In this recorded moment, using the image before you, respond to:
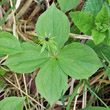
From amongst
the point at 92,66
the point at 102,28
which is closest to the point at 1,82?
the point at 92,66

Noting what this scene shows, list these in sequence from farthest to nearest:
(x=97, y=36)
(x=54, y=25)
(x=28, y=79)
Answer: (x=28, y=79)
(x=54, y=25)
(x=97, y=36)

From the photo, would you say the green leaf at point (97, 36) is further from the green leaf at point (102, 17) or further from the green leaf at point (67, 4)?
the green leaf at point (67, 4)

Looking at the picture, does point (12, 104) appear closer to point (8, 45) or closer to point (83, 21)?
point (8, 45)

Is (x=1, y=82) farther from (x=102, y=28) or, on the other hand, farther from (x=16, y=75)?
(x=102, y=28)

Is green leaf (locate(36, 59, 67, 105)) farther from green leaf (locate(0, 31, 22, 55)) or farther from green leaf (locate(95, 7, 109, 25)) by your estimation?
green leaf (locate(95, 7, 109, 25))

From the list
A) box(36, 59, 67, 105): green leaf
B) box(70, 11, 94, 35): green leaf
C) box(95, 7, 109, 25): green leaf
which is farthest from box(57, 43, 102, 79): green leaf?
box(95, 7, 109, 25): green leaf

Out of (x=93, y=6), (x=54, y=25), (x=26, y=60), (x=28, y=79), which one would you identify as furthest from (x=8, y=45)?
(x=93, y=6)

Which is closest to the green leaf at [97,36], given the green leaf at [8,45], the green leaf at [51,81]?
the green leaf at [51,81]
